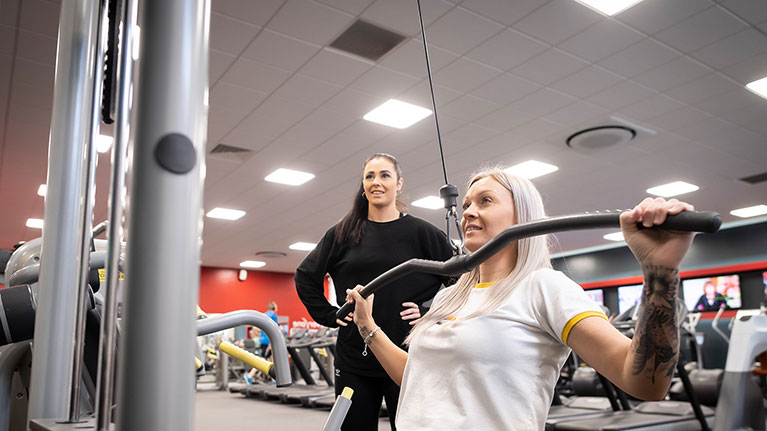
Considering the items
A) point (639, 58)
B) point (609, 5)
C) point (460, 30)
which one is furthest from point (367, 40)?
point (639, 58)

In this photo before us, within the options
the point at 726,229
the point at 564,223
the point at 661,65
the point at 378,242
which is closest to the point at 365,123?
the point at 661,65

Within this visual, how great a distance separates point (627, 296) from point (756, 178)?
207 inches

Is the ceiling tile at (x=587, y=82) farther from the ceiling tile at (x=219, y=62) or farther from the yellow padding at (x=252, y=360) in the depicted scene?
the yellow padding at (x=252, y=360)

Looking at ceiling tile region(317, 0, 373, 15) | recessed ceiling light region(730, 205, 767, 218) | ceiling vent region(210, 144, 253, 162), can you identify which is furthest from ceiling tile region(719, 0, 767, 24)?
recessed ceiling light region(730, 205, 767, 218)

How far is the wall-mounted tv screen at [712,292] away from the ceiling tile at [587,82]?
7.36 m

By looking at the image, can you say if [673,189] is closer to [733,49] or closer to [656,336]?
[733,49]

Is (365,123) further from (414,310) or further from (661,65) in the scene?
(414,310)

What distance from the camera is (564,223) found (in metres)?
0.70

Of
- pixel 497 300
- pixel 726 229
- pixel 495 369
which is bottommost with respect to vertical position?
pixel 495 369

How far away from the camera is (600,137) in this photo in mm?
6105

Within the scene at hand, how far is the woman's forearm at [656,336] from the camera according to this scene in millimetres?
825

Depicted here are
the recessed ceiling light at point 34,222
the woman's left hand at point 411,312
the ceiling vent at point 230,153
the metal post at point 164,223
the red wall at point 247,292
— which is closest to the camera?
the metal post at point 164,223

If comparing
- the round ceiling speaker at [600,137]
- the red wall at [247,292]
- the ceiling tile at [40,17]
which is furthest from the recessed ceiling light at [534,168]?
the red wall at [247,292]

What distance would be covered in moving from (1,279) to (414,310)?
1554mm
